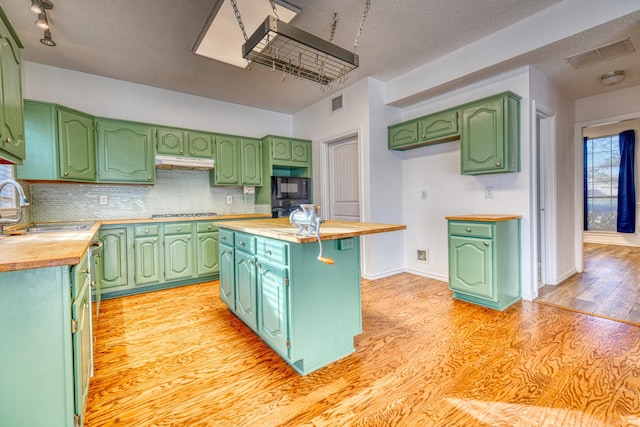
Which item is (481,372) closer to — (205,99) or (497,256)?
(497,256)

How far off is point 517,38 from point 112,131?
4.33 metres

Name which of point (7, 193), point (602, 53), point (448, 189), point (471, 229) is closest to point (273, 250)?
point (471, 229)

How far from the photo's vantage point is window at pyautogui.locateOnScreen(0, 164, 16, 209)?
98.3 inches

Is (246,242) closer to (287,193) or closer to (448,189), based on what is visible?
(287,193)

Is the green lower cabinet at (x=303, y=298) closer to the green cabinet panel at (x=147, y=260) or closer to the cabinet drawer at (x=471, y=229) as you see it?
the cabinet drawer at (x=471, y=229)

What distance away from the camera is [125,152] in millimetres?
3439

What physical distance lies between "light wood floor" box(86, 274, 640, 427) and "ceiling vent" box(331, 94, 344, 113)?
283 cm

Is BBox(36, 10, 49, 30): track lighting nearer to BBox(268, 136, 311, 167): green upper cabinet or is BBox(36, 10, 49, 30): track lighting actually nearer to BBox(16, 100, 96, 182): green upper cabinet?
BBox(16, 100, 96, 182): green upper cabinet

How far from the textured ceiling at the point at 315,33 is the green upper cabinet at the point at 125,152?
0.67 metres

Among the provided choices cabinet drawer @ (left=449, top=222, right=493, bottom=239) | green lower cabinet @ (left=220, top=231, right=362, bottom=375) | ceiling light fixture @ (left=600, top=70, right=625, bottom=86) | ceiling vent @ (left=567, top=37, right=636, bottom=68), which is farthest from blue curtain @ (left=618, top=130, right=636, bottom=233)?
green lower cabinet @ (left=220, top=231, right=362, bottom=375)

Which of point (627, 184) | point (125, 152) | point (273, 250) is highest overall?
point (125, 152)

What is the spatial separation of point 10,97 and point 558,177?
4931mm

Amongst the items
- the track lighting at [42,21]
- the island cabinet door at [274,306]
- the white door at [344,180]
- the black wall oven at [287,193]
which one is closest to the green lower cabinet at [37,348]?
the island cabinet door at [274,306]

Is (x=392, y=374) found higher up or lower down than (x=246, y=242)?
lower down
